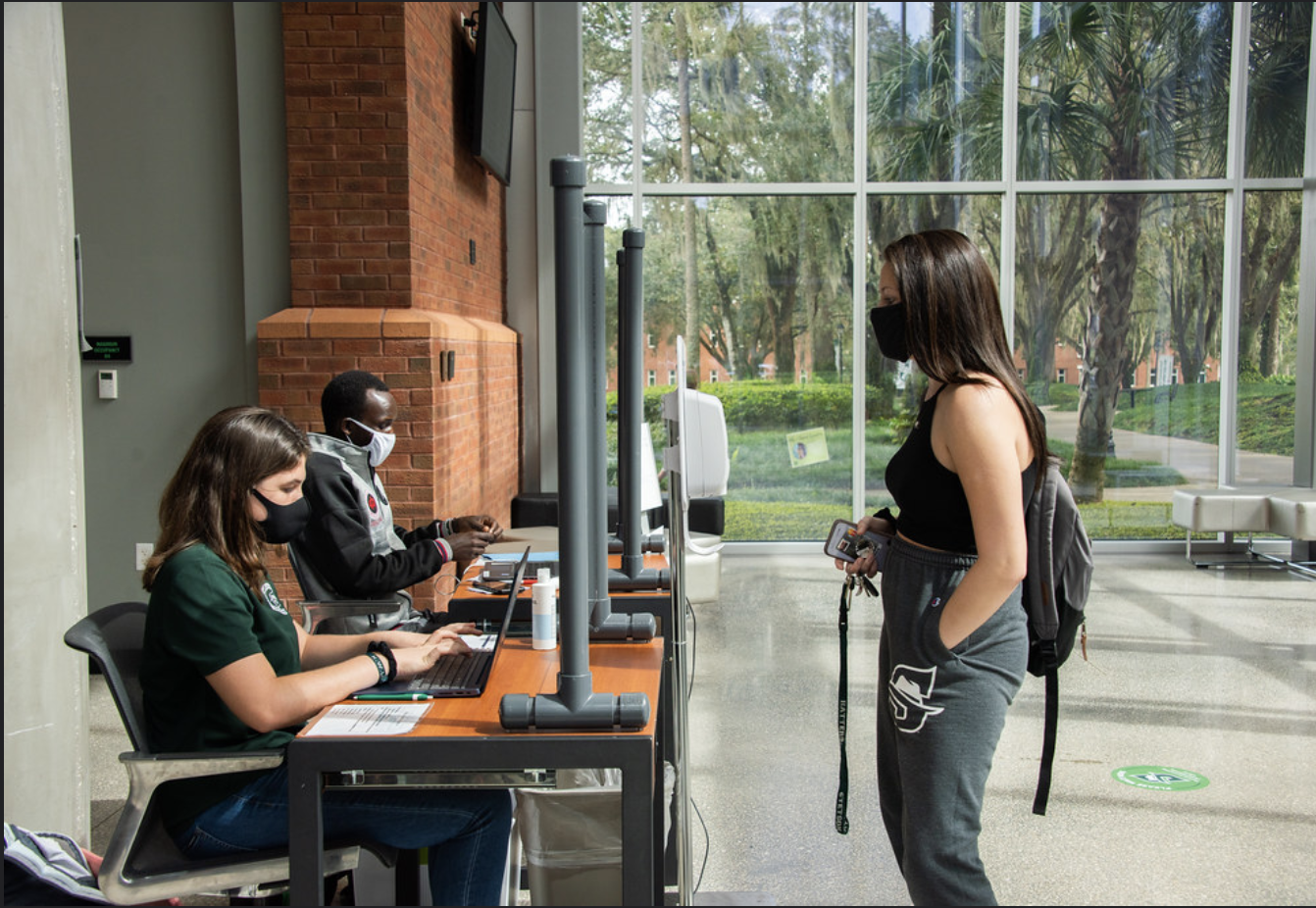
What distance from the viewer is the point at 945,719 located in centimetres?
191

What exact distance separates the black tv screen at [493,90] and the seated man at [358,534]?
2.75m

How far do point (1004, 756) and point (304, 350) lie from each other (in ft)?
9.89

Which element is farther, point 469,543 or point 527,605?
point 469,543

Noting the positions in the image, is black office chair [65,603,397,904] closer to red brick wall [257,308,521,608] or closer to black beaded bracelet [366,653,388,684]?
black beaded bracelet [366,653,388,684]

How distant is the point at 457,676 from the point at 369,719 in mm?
253

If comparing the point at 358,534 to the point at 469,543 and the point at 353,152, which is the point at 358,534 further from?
the point at 353,152

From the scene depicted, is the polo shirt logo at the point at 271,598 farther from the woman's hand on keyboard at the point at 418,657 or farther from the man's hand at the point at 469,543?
the man's hand at the point at 469,543

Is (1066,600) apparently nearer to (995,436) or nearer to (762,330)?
(995,436)

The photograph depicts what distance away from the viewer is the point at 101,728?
3.92 m

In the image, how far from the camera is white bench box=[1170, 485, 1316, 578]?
6.57 meters

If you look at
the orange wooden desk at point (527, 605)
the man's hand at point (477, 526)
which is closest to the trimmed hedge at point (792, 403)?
the man's hand at point (477, 526)

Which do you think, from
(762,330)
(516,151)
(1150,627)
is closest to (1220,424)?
(1150,627)

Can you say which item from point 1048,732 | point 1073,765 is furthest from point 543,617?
point 1073,765

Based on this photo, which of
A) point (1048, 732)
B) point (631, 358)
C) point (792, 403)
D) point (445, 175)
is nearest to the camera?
point (1048, 732)
